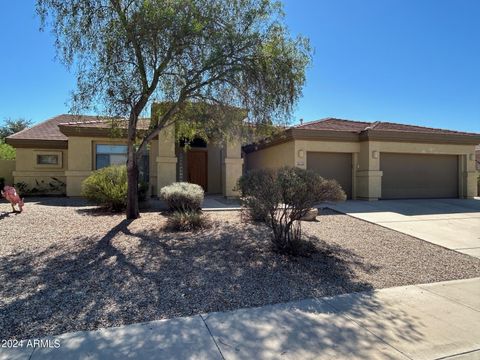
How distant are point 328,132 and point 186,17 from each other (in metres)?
9.85

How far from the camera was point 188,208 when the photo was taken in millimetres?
10109

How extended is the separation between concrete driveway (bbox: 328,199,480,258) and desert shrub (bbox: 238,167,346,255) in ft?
13.9

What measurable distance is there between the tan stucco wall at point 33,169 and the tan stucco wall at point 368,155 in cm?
1091

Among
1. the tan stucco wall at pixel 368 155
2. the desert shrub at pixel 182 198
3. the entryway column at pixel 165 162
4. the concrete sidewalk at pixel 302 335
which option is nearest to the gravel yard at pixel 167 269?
the concrete sidewalk at pixel 302 335

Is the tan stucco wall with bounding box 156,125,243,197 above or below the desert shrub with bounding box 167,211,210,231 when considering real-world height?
above

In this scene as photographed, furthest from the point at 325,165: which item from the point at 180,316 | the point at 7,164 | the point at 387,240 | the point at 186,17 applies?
the point at 7,164

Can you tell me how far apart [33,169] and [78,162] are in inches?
124

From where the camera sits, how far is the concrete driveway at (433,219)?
28.7ft

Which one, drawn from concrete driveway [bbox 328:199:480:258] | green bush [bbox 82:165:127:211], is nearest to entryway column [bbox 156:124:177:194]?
green bush [bbox 82:165:127:211]

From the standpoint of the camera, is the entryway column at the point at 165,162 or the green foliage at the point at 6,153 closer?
the entryway column at the point at 165,162

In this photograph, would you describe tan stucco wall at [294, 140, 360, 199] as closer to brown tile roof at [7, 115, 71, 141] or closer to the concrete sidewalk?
the concrete sidewalk

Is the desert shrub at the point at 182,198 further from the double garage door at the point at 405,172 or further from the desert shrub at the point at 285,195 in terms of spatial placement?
the double garage door at the point at 405,172

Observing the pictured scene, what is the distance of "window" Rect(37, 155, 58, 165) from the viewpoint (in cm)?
1655

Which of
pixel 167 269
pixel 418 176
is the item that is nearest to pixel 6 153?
pixel 167 269
